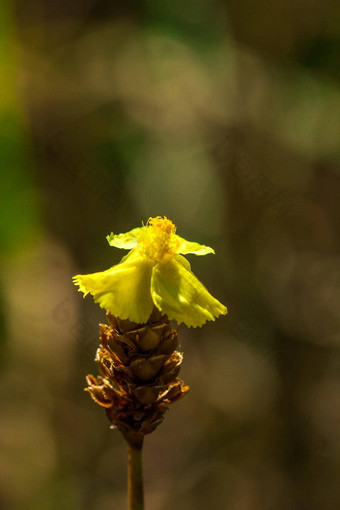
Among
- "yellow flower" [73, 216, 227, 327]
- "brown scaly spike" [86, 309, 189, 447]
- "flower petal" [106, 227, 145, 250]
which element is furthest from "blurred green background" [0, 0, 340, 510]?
"brown scaly spike" [86, 309, 189, 447]

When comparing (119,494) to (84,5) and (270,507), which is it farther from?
(84,5)

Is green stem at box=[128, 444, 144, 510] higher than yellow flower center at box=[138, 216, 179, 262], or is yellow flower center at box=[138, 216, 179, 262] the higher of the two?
yellow flower center at box=[138, 216, 179, 262]

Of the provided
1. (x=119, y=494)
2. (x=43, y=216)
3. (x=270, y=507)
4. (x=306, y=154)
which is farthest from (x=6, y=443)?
(x=306, y=154)

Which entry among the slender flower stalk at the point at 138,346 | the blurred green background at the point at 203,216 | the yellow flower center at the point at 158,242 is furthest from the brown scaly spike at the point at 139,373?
the blurred green background at the point at 203,216

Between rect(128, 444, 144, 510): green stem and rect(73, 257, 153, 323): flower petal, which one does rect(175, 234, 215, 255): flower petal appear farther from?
rect(128, 444, 144, 510): green stem

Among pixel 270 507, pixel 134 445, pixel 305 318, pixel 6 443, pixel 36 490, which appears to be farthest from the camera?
pixel 305 318

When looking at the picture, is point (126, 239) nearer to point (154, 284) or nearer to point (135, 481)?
point (154, 284)
